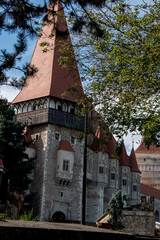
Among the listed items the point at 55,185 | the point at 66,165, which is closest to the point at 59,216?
the point at 55,185

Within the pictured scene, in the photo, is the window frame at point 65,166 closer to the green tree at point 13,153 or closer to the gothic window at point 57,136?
the gothic window at point 57,136

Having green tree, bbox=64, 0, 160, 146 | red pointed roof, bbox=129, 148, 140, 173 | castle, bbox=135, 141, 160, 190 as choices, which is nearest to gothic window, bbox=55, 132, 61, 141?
red pointed roof, bbox=129, 148, 140, 173

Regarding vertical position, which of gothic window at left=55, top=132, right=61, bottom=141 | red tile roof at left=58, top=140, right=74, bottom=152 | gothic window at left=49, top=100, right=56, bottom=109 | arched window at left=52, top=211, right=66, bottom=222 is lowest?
arched window at left=52, top=211, right=66, bottom=222

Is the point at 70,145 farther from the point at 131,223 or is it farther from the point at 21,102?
the point at 131,223

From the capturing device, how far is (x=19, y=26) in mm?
5906

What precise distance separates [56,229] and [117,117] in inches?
284

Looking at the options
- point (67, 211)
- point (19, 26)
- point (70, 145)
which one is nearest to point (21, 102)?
point (70, 145)

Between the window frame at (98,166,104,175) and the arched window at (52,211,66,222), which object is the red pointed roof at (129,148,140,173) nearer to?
the window frame at (98,166,104,175)

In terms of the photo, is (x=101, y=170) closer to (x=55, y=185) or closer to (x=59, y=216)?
(x=55, y=185)

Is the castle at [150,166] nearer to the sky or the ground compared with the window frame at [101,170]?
nearer to the sky

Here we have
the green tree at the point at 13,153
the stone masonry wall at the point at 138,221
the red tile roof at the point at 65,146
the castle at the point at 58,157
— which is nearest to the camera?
the stone masonry wall at the point at 138,221

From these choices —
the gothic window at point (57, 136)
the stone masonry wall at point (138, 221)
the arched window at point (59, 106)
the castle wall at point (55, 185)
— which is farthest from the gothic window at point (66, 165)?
the stone masonry wall at point (138, 221)

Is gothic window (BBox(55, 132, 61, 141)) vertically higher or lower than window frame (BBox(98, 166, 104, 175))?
higher

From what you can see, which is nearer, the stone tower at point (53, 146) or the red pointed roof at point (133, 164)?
the stone tower at point (53, 146)
